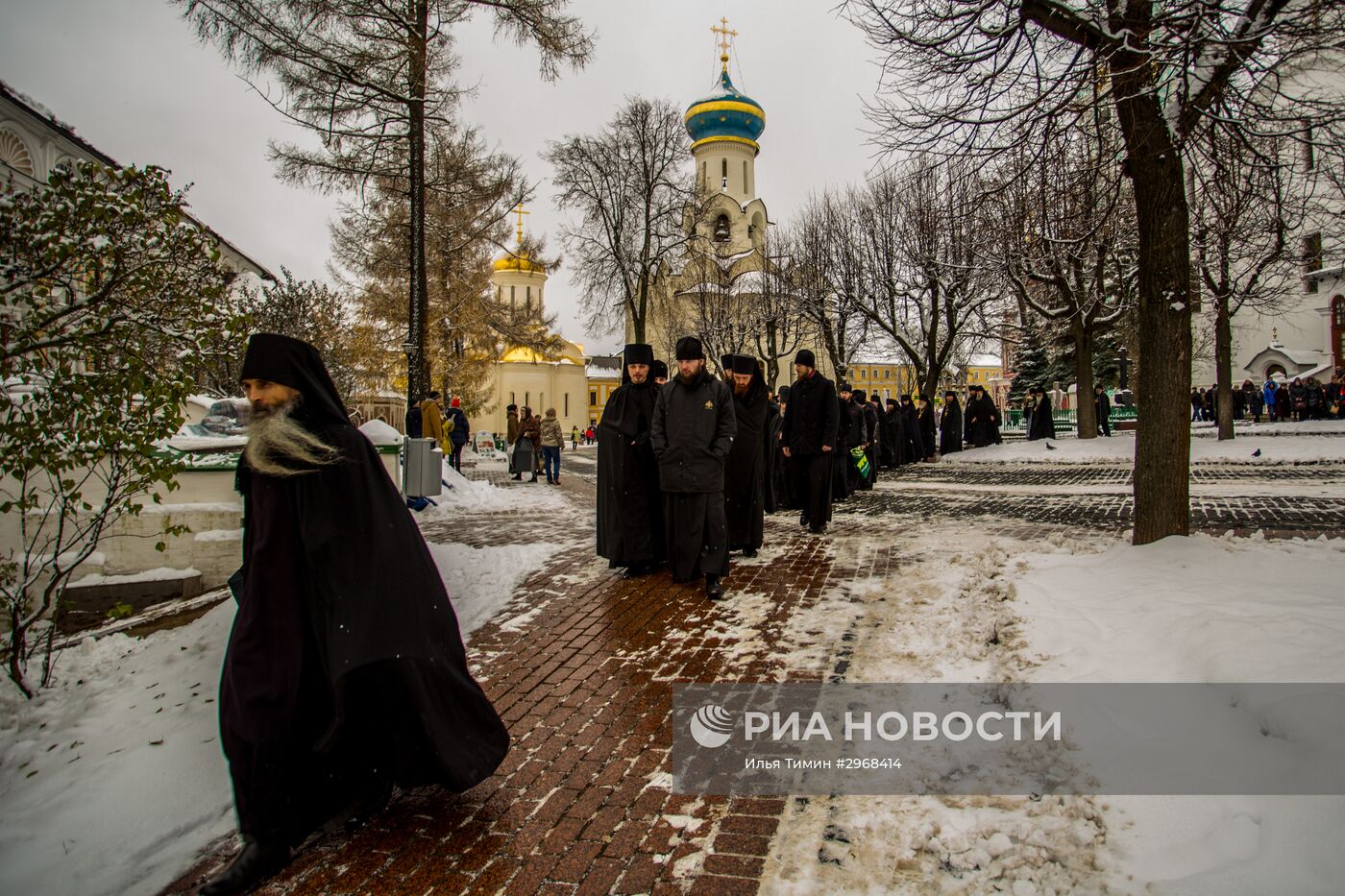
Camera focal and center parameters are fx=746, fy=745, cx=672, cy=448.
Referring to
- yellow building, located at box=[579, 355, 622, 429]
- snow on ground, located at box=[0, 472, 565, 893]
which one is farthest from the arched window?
yellow building, located at box=[579, 355, 622, 429]

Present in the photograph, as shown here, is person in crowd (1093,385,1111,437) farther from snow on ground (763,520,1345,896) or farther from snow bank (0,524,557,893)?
snow bank (0,524,557,893)

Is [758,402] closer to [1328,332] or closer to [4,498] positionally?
[4,498]

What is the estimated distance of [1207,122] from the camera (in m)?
6.15

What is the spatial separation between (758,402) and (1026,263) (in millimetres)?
14693

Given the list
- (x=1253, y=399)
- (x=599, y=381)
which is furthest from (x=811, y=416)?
(x=599, y=381)

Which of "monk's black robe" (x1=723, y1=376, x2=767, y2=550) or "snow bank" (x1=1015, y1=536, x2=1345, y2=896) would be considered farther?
"monk's black robe" (x1=723, y1=376, x2=767, y2=550)

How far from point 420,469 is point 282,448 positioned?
31.0ft

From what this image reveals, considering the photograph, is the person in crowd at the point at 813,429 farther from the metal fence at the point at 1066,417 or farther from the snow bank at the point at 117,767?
the metal fence at the point at 1066,417

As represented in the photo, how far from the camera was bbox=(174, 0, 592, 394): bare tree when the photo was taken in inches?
400

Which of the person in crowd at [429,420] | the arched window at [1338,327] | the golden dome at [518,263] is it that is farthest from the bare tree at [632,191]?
the arched window at [1338,327]

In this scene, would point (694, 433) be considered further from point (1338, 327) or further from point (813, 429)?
point (1338, 327)

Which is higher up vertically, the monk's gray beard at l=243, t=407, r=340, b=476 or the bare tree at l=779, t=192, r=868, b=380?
the bare tree at l=779, t=192, r=868, b=380

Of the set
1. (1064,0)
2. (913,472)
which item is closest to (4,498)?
(1064,0)

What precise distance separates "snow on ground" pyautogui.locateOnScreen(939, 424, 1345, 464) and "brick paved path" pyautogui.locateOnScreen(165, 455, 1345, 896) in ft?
32.5
